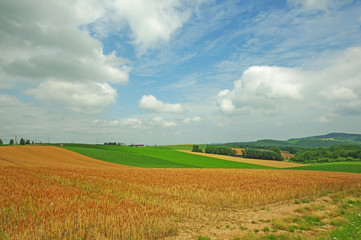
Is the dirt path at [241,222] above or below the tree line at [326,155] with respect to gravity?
above

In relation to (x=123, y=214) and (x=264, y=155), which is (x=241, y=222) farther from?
(x=264, y=155)

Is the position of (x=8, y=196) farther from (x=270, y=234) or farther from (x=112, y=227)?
(x=270, y=234)

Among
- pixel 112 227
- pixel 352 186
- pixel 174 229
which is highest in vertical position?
pixel 112 227

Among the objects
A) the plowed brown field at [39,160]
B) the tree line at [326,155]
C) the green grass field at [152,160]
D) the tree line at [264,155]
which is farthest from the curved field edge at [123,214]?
the tree line at [264,155]

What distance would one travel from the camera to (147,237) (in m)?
7.57

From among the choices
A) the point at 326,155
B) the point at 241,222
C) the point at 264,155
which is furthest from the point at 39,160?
the point at 326,155

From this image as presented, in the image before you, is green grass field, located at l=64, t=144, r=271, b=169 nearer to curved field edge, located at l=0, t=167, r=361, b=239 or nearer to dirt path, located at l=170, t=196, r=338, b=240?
curved field edge, located at l=0, t=167, r=361, b=239

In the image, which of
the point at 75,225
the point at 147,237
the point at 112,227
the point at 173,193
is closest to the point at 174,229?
the point at 147,237

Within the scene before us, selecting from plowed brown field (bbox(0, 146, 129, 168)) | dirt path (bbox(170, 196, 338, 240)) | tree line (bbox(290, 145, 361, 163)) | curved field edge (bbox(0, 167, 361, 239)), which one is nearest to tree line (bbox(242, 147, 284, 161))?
tree line (bbox(290, 145, 361, 163))

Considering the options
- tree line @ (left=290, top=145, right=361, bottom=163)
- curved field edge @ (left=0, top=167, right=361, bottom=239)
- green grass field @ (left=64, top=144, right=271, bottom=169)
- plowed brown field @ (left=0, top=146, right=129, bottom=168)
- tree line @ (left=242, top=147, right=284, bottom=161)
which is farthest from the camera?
tree line @ (left=242, top=147, right=284, bottom=161)

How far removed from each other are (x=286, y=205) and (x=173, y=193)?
8020 millimetres

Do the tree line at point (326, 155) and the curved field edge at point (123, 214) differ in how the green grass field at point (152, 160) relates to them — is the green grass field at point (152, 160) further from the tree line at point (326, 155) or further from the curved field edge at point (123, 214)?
the tree line at point (326, 155)

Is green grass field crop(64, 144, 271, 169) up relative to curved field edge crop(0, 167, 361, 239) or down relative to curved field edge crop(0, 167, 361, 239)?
down

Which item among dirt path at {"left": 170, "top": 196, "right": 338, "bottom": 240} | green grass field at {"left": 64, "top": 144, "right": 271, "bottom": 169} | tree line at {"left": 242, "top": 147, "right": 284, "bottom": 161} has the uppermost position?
dirt path at {"left": 170, "top": 196, "right": 338, "bottom": 240}
